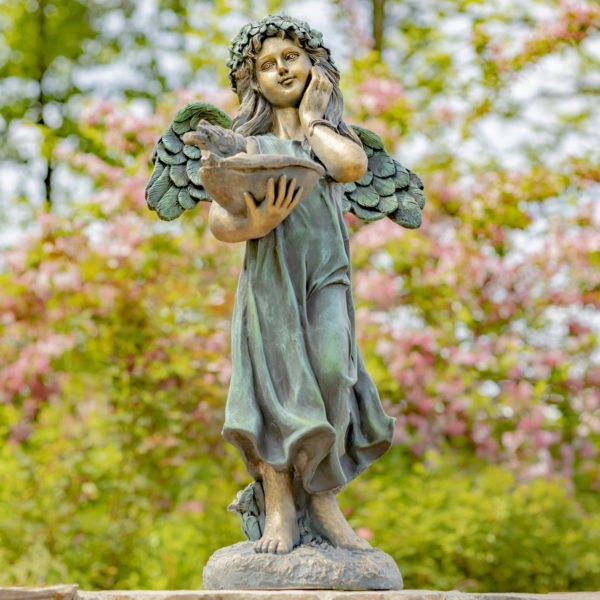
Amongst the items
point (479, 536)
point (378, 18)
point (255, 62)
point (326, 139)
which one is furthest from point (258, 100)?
point (378, 18)

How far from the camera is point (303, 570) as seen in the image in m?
3.15

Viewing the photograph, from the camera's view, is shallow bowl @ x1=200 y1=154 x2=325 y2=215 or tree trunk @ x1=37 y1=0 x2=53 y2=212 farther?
tree trunk @ x1=37 y1=0 x2=53 y2=212

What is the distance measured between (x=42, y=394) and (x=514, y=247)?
152 inches

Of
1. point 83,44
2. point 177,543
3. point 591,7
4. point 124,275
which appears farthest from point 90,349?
point 83,44

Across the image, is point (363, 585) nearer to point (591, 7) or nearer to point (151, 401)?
point (151, 401)

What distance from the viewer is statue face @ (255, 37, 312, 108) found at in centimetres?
358

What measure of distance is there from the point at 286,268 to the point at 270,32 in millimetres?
858

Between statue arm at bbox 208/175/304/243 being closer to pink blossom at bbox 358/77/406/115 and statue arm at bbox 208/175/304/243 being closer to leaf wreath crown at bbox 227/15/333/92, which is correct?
leaf wreath crown at bbox 227/15/333/92

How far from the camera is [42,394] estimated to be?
7812 mm

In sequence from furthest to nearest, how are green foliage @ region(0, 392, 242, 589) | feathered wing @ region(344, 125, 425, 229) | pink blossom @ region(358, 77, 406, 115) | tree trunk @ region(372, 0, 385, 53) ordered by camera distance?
tree trunk @ region(372, 0, 385, 53) < pink blossom @ region(358, 77, 406, 115) < green foliage @ region(0, 392, 242, 589) < feathered wing @ region(344, 125, 425, 229)

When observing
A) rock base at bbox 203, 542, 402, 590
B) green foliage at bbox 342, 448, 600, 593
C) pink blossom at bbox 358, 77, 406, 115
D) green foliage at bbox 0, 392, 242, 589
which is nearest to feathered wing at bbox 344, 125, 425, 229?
rock base at bbox 203, 542, 402, 590

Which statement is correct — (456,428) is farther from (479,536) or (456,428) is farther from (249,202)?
(249,202)

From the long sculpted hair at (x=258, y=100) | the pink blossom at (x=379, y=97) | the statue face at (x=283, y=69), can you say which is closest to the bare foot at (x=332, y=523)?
the long sculpted hair at (x=258, y=100)

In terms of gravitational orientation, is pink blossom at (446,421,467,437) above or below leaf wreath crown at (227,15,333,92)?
below
